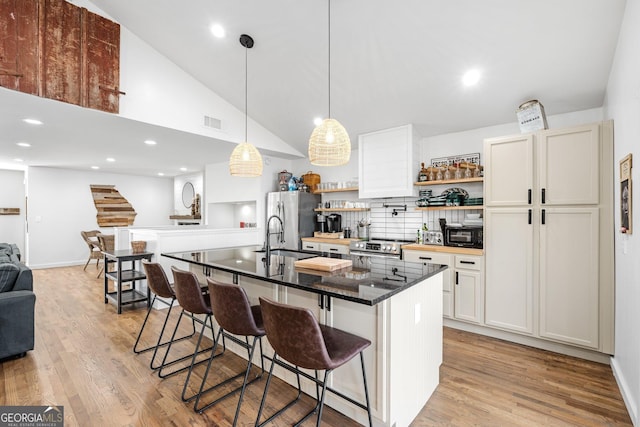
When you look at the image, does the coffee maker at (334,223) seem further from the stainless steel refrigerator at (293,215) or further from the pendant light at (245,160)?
the pendant light at (245,160)

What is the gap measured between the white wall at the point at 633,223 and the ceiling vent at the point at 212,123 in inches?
171

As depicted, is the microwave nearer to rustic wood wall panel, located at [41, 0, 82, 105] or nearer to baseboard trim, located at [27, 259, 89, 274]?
rustic wood wall panel, located at [41, 0, 82, 105]

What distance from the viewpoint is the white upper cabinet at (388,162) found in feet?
13.5

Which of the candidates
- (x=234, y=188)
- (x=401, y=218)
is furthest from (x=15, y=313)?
(x=401, y=218)

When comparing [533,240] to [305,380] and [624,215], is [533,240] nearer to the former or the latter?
[624,215]

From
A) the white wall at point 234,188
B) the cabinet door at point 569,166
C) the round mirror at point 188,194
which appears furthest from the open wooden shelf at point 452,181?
the round mirror at point 188,194

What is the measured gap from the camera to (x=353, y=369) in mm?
1852

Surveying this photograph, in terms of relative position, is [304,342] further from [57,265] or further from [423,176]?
[57,265]

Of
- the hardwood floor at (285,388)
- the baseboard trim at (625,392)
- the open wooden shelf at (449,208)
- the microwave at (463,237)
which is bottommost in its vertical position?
the hardwood floor at (285,388)

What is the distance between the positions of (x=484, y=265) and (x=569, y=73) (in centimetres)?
199

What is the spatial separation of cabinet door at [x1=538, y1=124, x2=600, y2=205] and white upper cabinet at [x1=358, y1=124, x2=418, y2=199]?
1.51 m

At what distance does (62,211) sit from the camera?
23.9 feet

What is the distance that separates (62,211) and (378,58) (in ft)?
26.8

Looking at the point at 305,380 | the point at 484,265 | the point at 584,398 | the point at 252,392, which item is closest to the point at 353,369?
the point at 305,380
